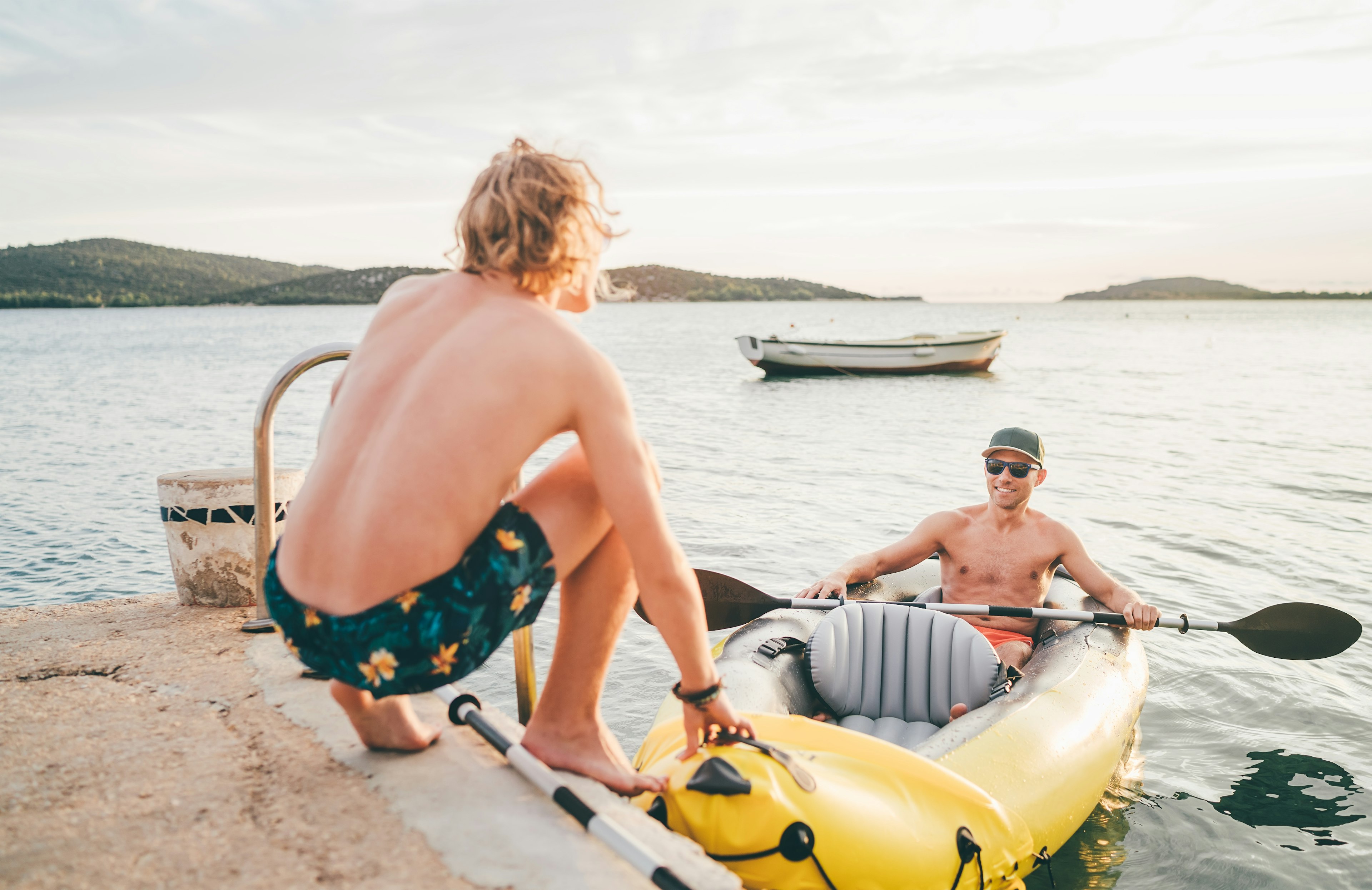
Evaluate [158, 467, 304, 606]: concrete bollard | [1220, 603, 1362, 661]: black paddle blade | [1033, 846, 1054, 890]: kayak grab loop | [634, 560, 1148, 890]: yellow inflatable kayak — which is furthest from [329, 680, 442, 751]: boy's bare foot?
[1220, 603, 1362, 661]: black paddle blade

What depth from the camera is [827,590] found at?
489cm

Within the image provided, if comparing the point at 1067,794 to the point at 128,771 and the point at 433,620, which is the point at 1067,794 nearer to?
the point at 433,620

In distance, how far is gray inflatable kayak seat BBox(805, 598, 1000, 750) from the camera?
3.97 metres

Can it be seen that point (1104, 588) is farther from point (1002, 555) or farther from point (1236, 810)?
point (1236, 810)

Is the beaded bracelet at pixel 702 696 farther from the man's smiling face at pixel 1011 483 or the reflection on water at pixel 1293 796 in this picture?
the reflection on water at pixel 1293 796

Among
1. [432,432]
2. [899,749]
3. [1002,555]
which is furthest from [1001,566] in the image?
[432,432]

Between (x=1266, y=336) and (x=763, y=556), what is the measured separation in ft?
245

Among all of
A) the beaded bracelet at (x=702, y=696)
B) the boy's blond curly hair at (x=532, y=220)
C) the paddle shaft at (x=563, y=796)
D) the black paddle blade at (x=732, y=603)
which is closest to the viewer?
Answer: the paddle shaft at (x=563, y=796)

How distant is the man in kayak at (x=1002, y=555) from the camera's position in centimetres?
498

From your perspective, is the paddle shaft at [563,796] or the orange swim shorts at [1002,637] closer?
the paddle shaft at [563,796]

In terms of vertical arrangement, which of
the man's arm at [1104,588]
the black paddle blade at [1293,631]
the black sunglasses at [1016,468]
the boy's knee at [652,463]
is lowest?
the black paddle blade at [1293,631]

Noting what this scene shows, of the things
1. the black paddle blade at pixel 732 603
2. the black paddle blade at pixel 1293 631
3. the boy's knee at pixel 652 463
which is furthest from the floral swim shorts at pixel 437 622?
the black paddle blade at pixel 1293 631

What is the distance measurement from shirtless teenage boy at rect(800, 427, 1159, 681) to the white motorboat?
2415 centimetres

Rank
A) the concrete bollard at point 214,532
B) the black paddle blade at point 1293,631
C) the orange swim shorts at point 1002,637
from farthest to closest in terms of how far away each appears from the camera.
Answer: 1. the black paddle blade at point 1293,631
2. the orange swim shorts at point 1002,637
3. the concrete bollard at point 214,532
